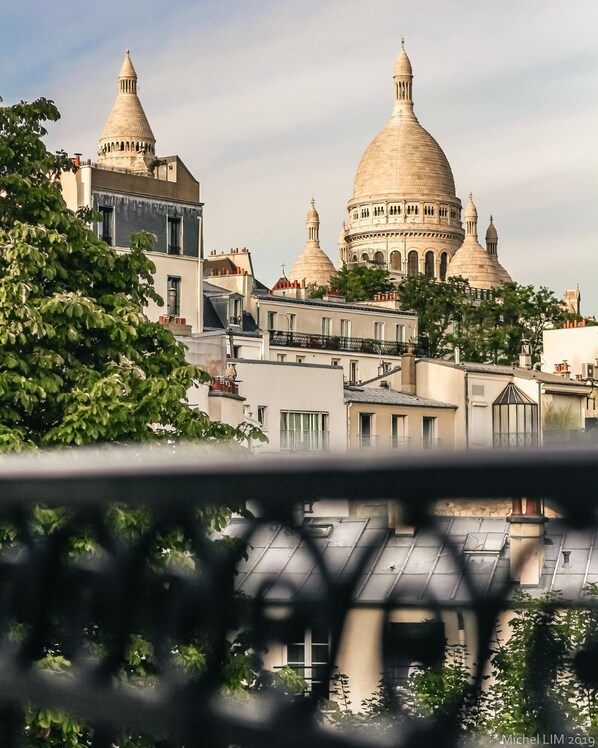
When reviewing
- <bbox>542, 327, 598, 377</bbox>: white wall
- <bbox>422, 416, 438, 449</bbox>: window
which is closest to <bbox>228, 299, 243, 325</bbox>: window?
<bbox>422, 416, 438, 449</bbox>: window

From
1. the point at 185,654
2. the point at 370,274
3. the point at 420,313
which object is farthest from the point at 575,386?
the point at 185,654

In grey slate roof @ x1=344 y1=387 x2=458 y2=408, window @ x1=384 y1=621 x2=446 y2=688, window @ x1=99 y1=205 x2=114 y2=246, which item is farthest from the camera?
grey slate roof @ x1=344 y1=387 x2=458 y2=408

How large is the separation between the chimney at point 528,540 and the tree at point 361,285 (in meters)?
123

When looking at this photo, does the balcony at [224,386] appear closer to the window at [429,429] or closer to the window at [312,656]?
the window at [429,429]

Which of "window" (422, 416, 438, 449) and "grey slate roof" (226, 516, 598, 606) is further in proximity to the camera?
"window" (422, 416, 438, 449)

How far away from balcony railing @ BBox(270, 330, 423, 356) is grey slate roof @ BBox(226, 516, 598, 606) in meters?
92.7

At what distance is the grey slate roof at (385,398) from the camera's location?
2815 inches

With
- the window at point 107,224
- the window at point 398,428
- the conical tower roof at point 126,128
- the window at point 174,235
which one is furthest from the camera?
the conical tower roof at point 126,128

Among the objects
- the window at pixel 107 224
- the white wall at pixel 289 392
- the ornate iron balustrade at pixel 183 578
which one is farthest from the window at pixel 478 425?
the ornate iron balustrade at pixel 183 578

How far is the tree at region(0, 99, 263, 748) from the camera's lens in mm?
19297

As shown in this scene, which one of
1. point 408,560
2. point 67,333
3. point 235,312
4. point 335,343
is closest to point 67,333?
Result: point 67,333

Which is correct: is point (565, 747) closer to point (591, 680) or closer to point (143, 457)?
point (591, 680)

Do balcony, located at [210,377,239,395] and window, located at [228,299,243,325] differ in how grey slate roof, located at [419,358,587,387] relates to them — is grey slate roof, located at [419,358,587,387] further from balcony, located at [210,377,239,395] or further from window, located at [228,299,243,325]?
balcony, located at [210,377,239,395]

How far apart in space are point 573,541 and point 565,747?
1.01ft
